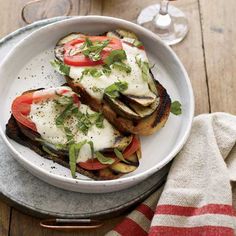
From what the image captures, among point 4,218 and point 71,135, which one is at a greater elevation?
point 71,135

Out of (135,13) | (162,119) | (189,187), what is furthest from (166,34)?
(189,187)

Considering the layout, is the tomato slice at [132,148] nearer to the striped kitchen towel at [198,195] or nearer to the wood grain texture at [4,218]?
the striped kitchen towel at [198,195]

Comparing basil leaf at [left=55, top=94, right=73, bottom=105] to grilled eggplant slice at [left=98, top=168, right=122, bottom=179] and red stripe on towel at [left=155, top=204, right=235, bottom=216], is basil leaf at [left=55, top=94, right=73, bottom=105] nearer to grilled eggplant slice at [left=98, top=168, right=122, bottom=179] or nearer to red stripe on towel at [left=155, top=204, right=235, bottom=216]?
grilled eggplant slice at [left=98, top=168, right=122, bottom=179]

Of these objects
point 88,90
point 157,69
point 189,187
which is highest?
point 88,90

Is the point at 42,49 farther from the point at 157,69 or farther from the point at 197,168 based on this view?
the point at 197,168

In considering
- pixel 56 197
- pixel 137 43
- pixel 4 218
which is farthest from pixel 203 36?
pixel 4 218

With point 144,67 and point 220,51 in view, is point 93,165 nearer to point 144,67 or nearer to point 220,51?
point 144,67

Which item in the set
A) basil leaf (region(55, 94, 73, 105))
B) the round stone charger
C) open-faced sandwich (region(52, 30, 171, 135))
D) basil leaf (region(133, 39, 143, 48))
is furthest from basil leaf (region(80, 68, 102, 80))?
the round stone charger
